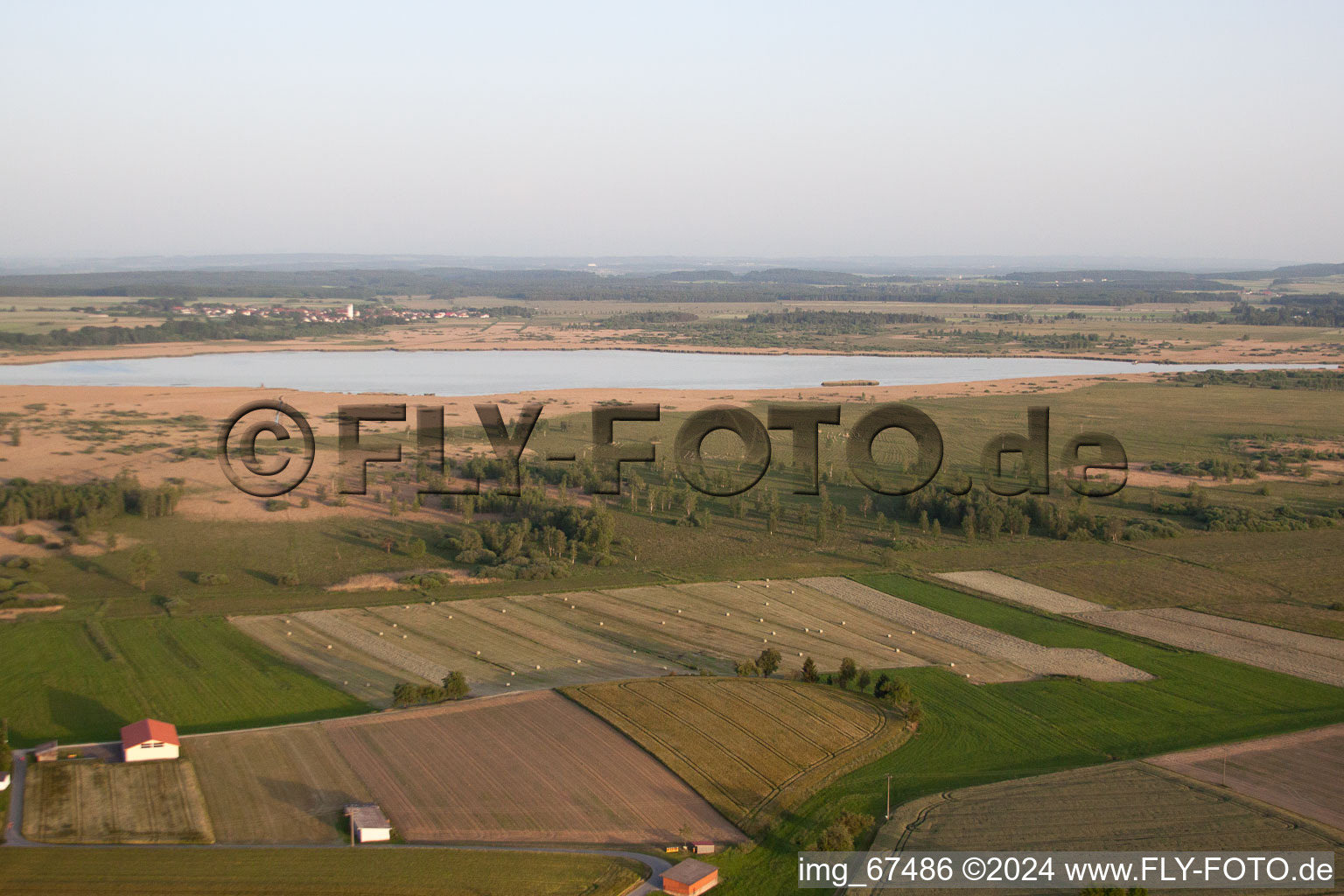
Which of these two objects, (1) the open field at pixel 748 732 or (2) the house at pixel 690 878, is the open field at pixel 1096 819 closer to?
(1) the open field at pixel 748 732

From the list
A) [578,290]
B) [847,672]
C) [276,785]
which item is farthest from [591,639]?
[578,290]

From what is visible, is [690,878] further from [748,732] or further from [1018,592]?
[1018,592]

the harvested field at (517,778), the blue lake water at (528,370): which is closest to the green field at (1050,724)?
the harvested field at (517,778)

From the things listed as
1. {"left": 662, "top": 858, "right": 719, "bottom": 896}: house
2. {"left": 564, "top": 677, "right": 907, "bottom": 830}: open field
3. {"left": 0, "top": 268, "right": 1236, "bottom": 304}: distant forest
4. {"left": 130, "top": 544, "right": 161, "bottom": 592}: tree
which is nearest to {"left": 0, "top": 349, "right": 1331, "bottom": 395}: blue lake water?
{"left": 130, "top": 544, "right": 161, "bottom": 592}: tree

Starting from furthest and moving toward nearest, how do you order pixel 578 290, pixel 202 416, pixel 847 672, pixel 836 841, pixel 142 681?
pixel 578 290 < pixel 202 416 < pixel 847 672 < pixel 142 681 < pixel 836 841

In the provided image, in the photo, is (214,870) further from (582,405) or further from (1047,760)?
(582,405)

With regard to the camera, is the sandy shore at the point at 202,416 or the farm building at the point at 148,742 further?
the sandy shore at the point at 202,416
